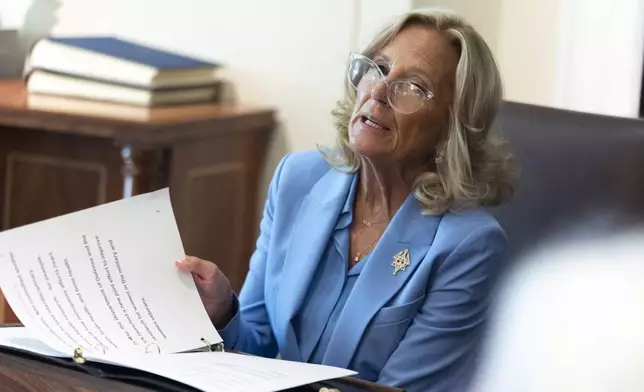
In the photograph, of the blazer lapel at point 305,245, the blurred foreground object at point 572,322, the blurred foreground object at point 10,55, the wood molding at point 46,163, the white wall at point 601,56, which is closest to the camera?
the blurred foreground object at point 572,322

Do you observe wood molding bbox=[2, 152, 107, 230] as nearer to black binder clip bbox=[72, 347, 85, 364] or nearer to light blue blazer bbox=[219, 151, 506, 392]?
light blue blazer bbox=[219, 151, 506, 392]

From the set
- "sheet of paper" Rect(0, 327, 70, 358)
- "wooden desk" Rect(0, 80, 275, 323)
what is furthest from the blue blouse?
"wooden desk" Rect(0, 80, 275, 323)

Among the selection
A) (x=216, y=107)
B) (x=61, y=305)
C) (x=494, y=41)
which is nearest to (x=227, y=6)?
(x=216, y=107)

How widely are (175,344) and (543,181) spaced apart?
527 millimetres

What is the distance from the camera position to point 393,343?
4.09 ft

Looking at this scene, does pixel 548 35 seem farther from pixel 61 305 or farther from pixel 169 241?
pixel 61 305

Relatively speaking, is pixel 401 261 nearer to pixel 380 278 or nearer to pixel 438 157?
pixel 380 278

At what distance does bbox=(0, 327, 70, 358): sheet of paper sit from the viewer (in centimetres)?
97

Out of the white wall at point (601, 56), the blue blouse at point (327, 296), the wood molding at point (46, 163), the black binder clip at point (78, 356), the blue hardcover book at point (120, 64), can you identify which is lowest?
the wood molding at point (46, 163)

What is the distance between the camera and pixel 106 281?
3.40ft

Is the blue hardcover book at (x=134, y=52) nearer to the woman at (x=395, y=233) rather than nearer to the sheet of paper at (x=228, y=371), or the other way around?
the woman at (x=395, y=233)

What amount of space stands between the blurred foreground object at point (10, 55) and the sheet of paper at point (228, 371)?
1608 mm

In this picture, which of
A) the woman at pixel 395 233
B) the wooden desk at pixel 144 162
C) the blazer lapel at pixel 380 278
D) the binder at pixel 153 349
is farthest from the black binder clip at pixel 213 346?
the wooden desk at pixel 144 162

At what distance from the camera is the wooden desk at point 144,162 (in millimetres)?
1892
